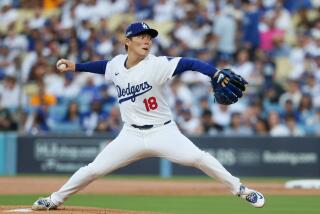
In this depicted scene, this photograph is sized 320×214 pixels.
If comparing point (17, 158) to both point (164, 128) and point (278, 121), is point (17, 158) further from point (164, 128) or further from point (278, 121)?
point (164, 128)

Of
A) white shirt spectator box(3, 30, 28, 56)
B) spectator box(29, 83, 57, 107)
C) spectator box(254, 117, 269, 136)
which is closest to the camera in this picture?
spectator box(254, 117, 269, 136)

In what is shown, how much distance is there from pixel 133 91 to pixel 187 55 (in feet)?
34.5

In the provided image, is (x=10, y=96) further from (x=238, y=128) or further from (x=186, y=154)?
(x=186, y=154)

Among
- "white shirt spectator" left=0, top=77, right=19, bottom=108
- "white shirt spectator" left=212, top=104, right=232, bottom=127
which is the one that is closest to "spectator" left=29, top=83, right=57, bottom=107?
"white shirt spectator" left=0, top=77, right=19, bottom=108

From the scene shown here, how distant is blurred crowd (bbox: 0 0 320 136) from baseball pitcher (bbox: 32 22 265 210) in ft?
28.2

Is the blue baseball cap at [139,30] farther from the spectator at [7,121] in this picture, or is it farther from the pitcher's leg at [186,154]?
the spectator at [7,121]

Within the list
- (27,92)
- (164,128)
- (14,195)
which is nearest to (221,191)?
(14,195)

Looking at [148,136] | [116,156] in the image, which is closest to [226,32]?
[148,136]

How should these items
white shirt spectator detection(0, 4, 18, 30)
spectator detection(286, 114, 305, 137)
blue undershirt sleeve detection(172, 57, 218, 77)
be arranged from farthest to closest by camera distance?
1. white shirt spectator detection(0, 4, 18, 30)
2. spectator detection(286, 114, 305, 137)
3. blue undershirt sleeve detection(172, 57, 218, 77)

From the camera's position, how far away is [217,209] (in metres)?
10.2

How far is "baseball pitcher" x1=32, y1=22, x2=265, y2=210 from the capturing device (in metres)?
8.26

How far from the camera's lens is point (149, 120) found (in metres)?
8.40

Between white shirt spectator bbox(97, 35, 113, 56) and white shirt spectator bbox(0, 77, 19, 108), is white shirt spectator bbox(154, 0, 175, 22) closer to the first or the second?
white shirt spectator bbox(97, 35, 113, 56)

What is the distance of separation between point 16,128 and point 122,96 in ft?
33.7
